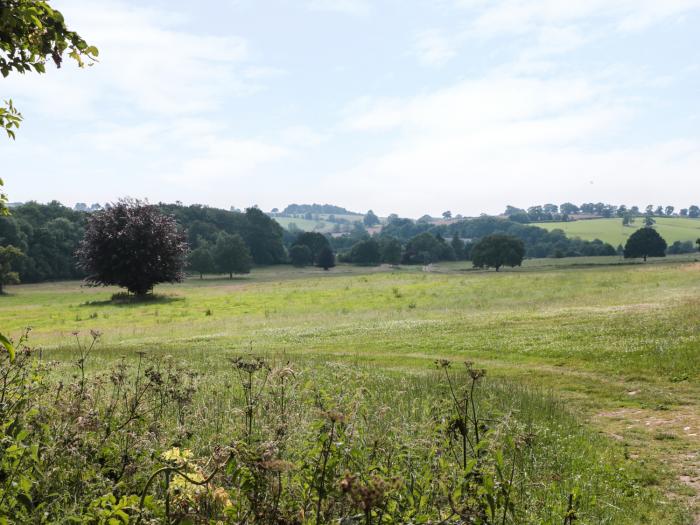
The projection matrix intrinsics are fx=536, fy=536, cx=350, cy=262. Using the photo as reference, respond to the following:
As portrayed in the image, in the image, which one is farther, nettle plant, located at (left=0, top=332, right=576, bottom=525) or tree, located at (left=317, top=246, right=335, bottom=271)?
tree, located at (left=317, top=246, right=335, bottom=271)

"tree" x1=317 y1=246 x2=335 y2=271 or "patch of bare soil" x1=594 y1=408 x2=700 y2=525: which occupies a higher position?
"tree" x1=317 y1=246 x2=335 y2=271

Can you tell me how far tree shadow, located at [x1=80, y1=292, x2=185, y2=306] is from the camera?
5028cm

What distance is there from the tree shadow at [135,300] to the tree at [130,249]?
1.06m

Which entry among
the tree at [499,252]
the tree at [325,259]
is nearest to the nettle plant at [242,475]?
the tree at [499,252]

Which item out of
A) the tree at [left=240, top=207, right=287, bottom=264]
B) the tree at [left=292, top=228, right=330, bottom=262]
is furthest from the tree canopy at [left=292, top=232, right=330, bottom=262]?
the tree at [left=240, top=207, right=287, bottom=264]

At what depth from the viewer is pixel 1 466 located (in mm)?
3736

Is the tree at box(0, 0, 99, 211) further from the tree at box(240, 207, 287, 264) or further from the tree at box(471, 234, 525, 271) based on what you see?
the tree at box(240, 207, 287, 264)

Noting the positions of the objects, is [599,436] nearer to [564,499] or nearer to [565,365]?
[564,499]

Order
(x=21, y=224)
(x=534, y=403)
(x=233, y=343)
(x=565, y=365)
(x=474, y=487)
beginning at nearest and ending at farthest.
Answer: (x=474, y=487) → (x=534, y=403) → (x=565, y=365) → (x=233, y=343) → (x=21, y=224)

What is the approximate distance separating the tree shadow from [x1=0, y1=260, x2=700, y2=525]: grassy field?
2.30 ft

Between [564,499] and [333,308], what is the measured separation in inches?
1382

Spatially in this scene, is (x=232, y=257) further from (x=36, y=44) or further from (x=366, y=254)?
(x=36, y=44)

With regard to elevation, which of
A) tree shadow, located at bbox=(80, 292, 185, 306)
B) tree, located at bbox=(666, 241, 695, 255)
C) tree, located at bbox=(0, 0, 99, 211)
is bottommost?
tree shadow, located at bbox=(80, 292, 185, 306)

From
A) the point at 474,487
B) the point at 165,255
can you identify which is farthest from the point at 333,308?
the point at 474,487
